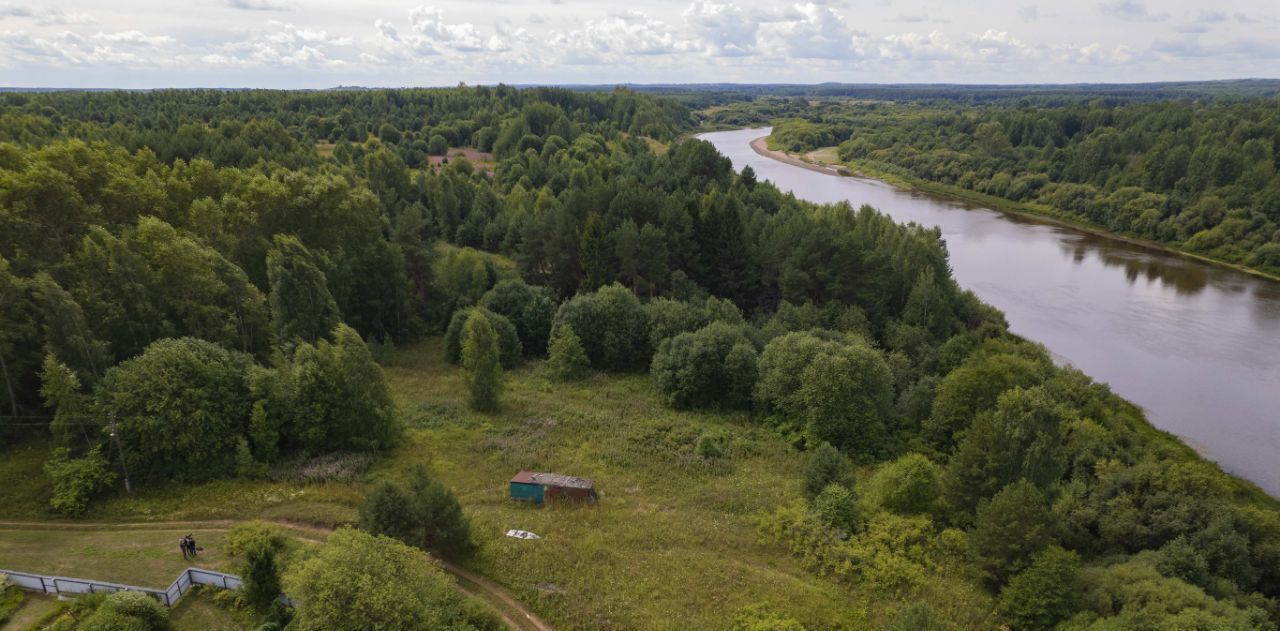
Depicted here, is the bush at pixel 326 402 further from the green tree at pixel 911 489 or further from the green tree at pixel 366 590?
the green tree at pixel 911 489

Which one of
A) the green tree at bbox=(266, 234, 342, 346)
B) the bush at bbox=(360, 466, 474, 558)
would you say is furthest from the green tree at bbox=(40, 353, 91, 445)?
the bush at bbox=(360, 466, 474, 558)

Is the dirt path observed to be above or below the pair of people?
below

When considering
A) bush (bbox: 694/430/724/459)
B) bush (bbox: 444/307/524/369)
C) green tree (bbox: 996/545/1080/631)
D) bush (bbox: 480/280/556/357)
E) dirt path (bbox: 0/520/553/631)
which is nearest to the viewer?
dirt path (bbox: 0/520/553/631)

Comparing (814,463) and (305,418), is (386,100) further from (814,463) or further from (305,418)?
(814,463)

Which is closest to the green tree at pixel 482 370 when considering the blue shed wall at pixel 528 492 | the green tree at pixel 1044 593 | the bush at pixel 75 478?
the blue shed wall at pixel 528 492

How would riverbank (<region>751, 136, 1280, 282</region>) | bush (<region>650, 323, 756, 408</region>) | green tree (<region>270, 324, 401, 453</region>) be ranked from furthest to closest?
riverbank (<region>751, 136, 1280, 282</region>) < bush (<region>650, 323, 756, 408</region>) < green tree (<region>270, 324, 401, 453</region>)

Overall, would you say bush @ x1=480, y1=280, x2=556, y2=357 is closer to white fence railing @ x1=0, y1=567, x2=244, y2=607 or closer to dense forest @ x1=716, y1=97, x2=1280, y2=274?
white fence railing @ x1=0, y1=567, x2=244, y2=607

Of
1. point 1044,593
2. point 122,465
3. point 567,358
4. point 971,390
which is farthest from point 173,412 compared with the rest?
point 971,390

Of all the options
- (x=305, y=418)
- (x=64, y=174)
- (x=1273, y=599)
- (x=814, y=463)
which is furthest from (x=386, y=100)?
(x=1273, y=599)
